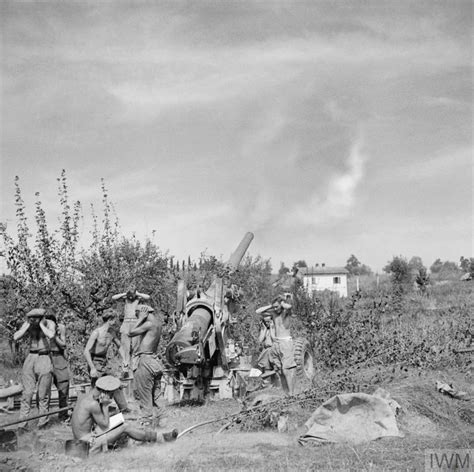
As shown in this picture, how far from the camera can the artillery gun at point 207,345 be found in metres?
11.2

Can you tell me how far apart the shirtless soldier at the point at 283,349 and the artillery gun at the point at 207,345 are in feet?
4.03

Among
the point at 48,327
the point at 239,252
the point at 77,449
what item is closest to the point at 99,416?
the point at 77,449

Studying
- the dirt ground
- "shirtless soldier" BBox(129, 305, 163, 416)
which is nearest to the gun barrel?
"shirtless soldier" BBox(129, 305, 163, 416)

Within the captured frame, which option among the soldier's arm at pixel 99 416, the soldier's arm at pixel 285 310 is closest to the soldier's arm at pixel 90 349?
the soldier's arm at pixel 99 416

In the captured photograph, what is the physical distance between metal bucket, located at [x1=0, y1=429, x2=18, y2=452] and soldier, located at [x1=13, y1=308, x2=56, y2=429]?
1035mm

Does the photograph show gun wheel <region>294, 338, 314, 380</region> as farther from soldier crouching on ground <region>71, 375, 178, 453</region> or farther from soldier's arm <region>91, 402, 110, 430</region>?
soldier's arm <region>91, 402, 110, 430</region>

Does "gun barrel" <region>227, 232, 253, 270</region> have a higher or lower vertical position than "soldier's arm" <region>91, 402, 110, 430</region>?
higher

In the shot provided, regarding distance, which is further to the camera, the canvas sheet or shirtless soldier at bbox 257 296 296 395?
shirtless soldier at bbox 257 296 296 395

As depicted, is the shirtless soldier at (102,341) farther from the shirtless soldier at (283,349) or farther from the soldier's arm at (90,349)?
the shirtless soldier at (283,349)

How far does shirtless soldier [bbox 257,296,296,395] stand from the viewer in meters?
10.6

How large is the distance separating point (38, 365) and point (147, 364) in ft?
6.02

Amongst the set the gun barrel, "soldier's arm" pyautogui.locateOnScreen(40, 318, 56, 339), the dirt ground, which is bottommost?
the dirt ground

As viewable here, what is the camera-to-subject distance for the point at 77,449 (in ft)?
24.0

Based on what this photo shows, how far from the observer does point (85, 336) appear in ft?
44.7
